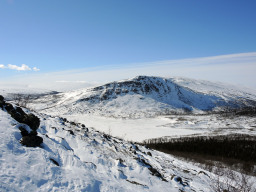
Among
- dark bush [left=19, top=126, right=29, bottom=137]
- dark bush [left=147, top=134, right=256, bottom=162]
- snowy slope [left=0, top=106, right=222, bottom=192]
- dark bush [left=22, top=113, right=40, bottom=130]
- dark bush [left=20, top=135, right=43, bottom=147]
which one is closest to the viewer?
snowy slope [left=0, top=106, right=222, bottom=192]

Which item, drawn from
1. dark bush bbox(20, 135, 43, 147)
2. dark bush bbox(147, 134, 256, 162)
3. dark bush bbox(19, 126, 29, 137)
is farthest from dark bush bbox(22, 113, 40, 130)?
dark bush bbox(147, 134, 256, 162)

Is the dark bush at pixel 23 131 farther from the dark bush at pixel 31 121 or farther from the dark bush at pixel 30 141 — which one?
the dark bush at pixel 31 121

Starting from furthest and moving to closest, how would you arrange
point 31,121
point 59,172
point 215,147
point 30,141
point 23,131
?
point 215,147, point 31,121, point 23,131, point 30,141, point 59,172

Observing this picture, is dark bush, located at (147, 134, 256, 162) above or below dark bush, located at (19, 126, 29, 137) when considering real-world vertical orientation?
below

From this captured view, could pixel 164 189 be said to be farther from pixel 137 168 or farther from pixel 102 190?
pixel 102 190

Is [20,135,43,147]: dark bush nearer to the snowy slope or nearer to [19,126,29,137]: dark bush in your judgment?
the snowy slope

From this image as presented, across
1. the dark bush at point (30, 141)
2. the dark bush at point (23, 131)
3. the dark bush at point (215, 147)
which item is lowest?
the dark bush at point (215, 147)

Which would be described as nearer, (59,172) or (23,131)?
(59,172)

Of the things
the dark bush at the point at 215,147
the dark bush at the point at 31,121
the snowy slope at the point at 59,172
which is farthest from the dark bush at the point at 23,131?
the dark bush at the point at 215,147

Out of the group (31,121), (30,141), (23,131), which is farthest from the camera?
(31,121)

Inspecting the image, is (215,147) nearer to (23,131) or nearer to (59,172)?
(59,172)

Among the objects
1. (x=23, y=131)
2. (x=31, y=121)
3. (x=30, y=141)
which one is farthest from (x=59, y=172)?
(x=31, y=121)

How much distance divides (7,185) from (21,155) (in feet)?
7.46

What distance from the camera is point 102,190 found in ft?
27.8
